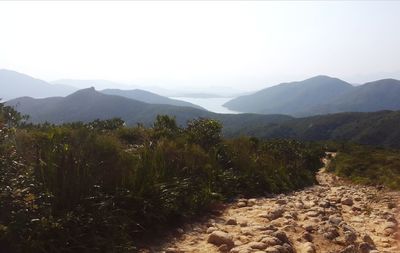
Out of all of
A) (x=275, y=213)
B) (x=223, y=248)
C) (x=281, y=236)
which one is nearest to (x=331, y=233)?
(x=281, y=236)

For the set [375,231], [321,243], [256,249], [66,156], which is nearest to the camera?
[256,249]

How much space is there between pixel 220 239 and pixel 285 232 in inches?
46.3

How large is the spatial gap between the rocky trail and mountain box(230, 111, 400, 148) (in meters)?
118

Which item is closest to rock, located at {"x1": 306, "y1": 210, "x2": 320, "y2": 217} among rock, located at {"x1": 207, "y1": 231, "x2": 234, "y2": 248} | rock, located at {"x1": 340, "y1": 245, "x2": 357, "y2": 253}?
rock, located at {"x1": 340, "y1": 245, "x2": 357, "y2": 253}

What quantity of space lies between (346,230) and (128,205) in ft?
11.4

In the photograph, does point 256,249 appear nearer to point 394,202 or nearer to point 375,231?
point 375,231

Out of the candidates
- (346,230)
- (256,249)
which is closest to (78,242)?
(256,249)

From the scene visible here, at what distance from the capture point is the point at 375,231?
7.23 m

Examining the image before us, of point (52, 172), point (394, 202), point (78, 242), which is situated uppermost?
point (52, 172)

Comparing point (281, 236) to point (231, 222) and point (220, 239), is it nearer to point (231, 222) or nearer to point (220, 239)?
point (220, 239)

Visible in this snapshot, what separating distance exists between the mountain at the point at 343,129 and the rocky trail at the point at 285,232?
388 feet

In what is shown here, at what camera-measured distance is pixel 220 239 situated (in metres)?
5.52

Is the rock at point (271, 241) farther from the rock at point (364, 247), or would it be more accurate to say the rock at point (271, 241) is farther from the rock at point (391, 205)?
the rock at point (391, 205)

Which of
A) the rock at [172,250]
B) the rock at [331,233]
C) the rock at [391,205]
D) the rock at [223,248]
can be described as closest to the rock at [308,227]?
the rock at [331,233]
